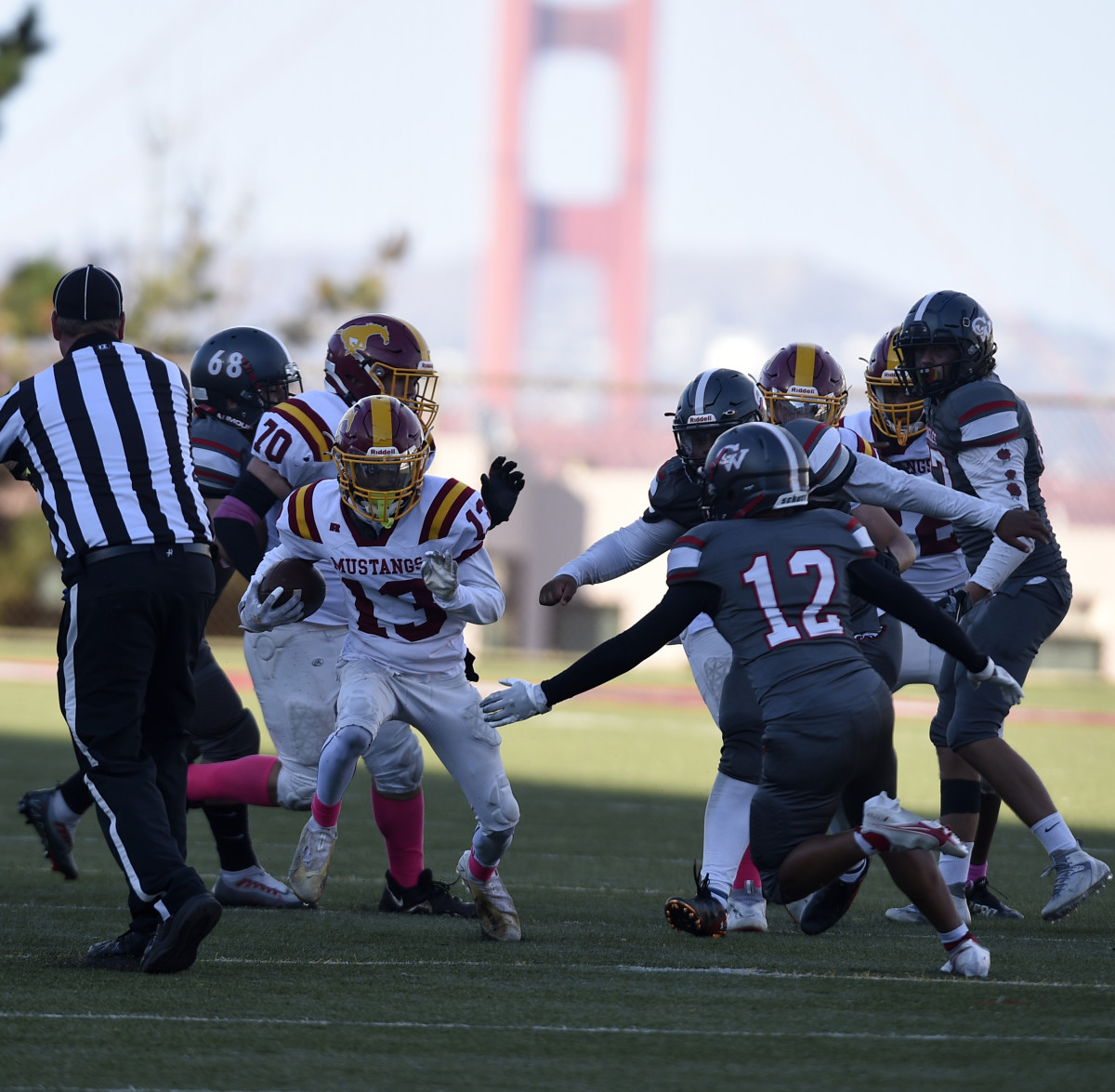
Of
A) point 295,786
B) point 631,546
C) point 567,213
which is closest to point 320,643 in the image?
point 295,786

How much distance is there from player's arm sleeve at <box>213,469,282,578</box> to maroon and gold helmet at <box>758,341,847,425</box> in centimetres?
169

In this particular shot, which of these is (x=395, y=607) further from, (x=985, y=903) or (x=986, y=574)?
(x=985, y=903)

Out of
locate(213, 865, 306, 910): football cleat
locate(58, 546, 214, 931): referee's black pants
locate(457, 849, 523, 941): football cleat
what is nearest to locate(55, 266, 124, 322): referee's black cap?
locate(58, 546, 214, 931): referee's black pants

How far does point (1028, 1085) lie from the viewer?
10.1 feet

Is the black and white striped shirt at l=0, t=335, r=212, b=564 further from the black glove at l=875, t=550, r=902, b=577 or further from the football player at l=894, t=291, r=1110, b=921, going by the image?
the football player at l=894, t=291, r=1110, b=921

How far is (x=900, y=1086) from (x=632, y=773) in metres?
7.55

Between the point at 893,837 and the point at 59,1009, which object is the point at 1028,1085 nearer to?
the point at 893,837

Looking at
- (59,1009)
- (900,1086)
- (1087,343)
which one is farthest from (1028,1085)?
(1087,343)

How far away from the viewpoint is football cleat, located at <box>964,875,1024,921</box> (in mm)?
5621

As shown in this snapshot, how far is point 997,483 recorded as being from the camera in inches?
217

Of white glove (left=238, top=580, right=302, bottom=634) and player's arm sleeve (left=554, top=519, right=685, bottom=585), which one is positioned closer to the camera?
white glove (left=238, top=580, right=302, bottom=634)

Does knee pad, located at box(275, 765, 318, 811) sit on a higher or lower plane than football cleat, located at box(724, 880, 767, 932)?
higher

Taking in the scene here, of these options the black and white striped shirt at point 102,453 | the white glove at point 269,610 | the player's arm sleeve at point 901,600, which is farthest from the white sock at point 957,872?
the black and white striped shirt at point 102,453

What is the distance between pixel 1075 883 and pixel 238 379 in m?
3.31
